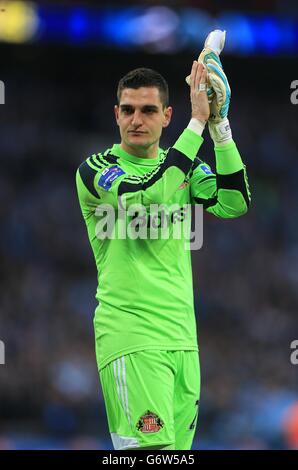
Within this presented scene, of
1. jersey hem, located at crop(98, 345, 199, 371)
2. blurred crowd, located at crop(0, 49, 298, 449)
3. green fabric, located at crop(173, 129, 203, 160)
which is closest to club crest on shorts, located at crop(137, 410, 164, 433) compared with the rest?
jersey hem, located at crop(98, 345, 199, 371)

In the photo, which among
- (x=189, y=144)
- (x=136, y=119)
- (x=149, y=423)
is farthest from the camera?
(x=136, y=119)

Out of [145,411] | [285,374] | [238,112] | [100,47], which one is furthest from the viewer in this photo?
[238,112]

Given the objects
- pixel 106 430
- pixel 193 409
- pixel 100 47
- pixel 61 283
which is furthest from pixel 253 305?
pixel 193 409

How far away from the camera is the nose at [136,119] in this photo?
5.24 m

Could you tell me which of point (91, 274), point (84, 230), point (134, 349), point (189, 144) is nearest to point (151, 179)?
point (189, 144)

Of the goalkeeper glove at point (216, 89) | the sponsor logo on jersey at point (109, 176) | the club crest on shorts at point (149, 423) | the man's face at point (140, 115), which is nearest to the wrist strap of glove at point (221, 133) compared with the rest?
the goalkeeper glove at point (216, 89)

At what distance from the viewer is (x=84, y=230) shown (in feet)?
54.6

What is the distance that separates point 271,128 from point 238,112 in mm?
739

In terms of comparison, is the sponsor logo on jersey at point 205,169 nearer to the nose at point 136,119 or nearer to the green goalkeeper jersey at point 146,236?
the green goalkeeper jersey at point 146,236

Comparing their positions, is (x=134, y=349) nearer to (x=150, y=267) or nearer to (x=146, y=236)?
(x=150, y=267)

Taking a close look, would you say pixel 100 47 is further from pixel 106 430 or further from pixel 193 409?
pixel 193 409

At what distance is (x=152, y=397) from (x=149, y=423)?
13 cm

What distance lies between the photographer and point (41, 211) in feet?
54.6

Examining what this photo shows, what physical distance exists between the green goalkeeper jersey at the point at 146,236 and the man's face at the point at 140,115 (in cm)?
15
